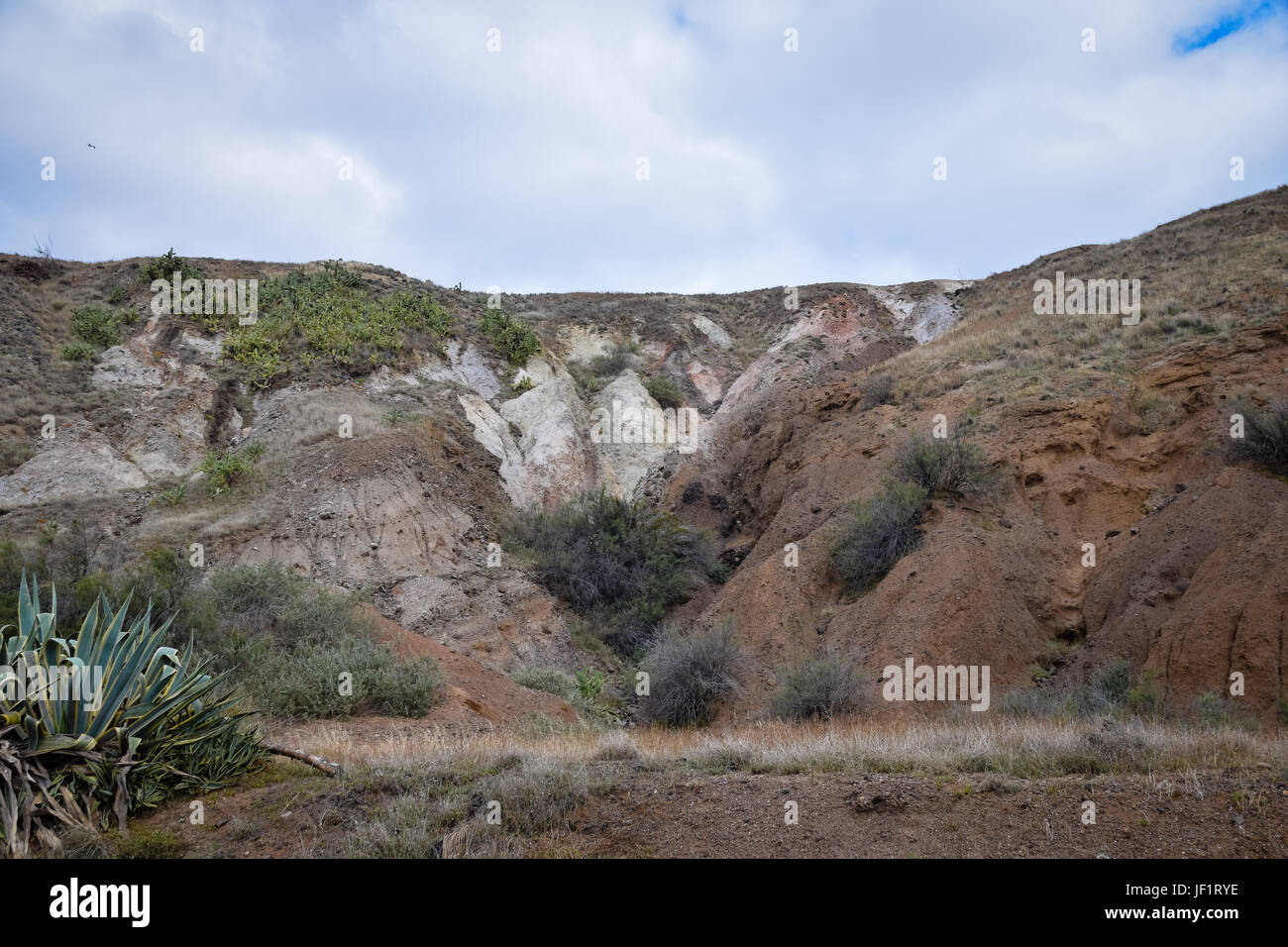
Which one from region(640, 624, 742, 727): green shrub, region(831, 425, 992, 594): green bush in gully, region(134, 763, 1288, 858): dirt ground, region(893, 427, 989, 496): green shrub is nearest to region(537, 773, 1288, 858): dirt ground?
region(134, 763, 1288, 858): dirt ground

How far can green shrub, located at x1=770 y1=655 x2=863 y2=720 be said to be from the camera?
35.5 ft

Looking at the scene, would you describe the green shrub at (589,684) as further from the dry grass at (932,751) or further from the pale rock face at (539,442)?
the pale rock face at (539,442)

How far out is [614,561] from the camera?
63.1ft

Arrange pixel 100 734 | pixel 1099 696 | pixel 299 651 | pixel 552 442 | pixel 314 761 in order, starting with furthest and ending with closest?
pixel 552 442, pixel 299 651, pixel 1099 696, pixel 314 761, pixel 100 734

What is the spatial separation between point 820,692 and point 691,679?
8.26ft

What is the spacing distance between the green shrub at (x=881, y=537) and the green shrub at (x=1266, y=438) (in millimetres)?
4845

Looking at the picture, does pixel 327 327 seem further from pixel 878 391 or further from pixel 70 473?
pixel 878 391

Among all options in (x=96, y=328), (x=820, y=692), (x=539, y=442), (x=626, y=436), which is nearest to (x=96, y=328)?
(x=96, y=328)

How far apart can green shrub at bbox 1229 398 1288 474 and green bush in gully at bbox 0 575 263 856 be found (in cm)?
1386

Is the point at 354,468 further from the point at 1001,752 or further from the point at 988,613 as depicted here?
the point at 1001,752

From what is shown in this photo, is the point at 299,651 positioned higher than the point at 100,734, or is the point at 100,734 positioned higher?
the point at 100,734

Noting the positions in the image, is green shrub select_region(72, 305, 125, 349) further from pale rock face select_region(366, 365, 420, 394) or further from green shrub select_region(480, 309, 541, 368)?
green shrub select_region(480, 309, 541, 368)

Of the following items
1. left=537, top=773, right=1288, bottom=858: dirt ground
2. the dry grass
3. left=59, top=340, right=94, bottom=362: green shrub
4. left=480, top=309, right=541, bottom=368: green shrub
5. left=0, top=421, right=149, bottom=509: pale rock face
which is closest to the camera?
left=537, top=773, right=1288, bottom=858: dirt ground

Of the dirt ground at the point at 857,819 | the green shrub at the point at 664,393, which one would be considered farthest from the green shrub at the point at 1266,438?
the green shrub at the point at 664,393
